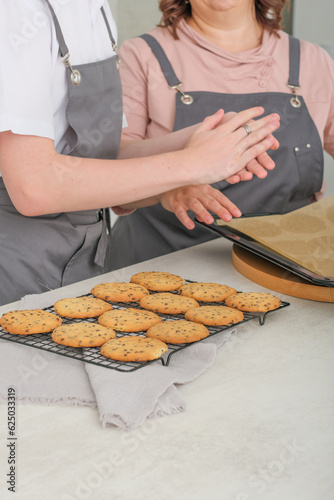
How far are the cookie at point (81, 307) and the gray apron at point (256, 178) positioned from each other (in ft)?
2.81

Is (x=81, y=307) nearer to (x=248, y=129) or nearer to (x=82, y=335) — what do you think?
(x=82, y=335)

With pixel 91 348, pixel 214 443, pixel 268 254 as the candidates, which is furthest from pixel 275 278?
pixel 214 443

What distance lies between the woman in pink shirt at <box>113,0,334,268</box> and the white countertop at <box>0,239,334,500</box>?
100 centimetres

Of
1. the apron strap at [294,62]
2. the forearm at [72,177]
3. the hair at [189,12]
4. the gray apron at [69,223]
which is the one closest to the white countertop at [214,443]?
the forearm at [72,177]

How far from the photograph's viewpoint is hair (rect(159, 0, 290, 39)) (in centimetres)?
203

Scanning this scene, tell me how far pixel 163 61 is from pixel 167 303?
3.56ft

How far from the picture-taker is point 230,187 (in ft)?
6.31

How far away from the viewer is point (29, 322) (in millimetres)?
1011

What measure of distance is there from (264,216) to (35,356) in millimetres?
750

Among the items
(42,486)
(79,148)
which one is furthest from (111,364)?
(79,148)

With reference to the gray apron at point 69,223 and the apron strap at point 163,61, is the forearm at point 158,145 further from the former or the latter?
the apron strap at point 163,61

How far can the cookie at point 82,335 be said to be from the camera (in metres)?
0.95

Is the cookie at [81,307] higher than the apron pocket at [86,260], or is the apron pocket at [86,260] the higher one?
the cookie at [81,307]

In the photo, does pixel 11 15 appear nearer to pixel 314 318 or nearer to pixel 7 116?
pixel 7 116
